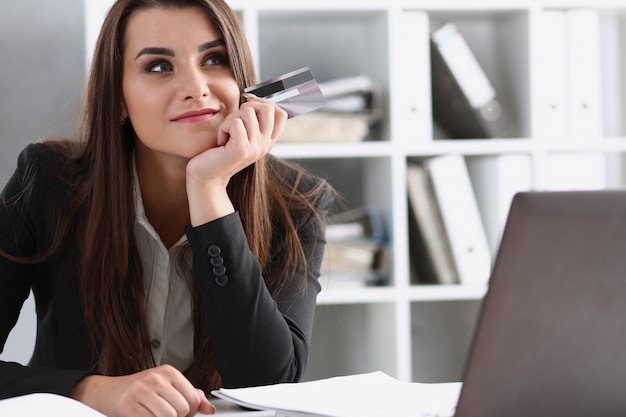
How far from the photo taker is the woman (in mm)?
1406

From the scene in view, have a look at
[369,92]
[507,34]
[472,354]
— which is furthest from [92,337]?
[507,34]

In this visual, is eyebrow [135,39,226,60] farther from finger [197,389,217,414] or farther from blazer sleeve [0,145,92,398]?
finger [197,389,217,414]

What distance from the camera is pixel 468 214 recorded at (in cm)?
227

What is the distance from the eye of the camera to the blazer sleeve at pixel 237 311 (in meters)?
1.29

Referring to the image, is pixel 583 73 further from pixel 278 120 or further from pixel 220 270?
pixel 220 270

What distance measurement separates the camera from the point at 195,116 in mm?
1428

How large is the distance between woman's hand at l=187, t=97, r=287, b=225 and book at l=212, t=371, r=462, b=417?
48 centimetres

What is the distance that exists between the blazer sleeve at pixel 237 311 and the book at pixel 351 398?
34 centimetres

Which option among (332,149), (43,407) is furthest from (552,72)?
(43,407)

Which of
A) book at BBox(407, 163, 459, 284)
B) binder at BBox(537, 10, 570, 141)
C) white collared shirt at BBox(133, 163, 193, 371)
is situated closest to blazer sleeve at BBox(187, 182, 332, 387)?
white collared shirt at BBox(133, 163, 193, 371)

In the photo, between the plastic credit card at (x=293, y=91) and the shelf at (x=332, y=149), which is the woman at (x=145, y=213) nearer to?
the plastic credit card at (x=293, y=91)

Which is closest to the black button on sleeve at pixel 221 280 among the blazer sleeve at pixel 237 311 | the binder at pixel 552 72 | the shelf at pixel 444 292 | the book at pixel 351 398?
the blazer sleeve at pixel 237 311

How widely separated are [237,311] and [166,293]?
9.1 inches

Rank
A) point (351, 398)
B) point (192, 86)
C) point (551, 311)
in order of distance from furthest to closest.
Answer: point (192, 86)
point (351, 398)
point (551, 311)
